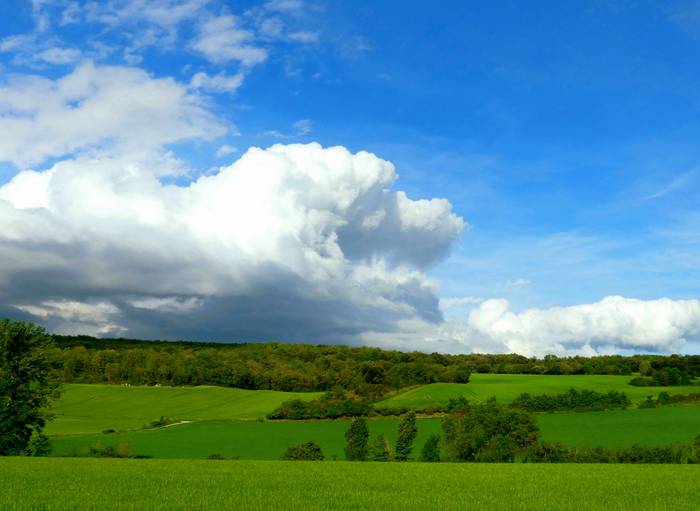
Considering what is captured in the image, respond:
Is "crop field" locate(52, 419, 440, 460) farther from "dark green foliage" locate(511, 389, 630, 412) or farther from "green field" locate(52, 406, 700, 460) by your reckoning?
"dark green foliage" locate(511, 389, 630, 412)

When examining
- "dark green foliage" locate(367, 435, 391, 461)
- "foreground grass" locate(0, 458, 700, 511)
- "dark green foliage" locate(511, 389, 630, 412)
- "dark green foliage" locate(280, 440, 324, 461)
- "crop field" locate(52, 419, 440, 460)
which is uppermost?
"foreground grass" locate(0, 458, 700, 511)

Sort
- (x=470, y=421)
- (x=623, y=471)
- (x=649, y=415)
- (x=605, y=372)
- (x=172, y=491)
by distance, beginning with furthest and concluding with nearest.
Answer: (x=605, y=372) < (x=649, y=415) < (x=470, y=421) < (x=623, y=471) < (x=172, y=491)

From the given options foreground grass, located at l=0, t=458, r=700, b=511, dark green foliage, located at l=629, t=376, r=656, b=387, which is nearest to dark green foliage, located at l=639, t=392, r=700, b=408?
dark green foliage, located at l=629, t=376, r=656, b=387

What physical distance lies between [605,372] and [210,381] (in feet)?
308

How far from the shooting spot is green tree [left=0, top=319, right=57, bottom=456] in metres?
63.5

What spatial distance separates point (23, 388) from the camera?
65.0 m

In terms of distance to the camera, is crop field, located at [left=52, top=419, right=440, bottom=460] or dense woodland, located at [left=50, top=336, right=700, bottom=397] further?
dense woodland, located at [left=50, top=336, right=700, bottom=397]

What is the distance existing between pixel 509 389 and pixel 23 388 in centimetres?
9448

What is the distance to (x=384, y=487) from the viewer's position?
98.0ft

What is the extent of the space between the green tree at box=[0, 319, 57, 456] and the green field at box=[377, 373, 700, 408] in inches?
2680

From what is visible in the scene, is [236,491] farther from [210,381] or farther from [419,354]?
[419,354]

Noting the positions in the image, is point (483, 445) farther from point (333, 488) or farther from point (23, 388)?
point (333, 488)

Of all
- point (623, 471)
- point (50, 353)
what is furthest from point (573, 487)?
point (50, 353)

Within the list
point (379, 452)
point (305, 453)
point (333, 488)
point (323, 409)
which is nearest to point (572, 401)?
point (323, 409)
